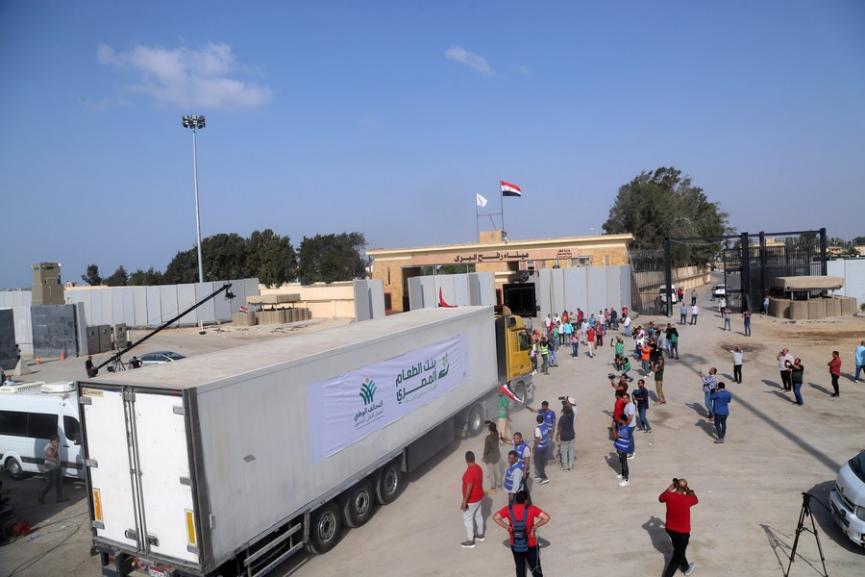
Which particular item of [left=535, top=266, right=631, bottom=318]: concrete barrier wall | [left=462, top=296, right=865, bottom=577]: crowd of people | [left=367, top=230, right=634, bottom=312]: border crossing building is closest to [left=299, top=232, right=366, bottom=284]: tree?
[left=367, top=230, right=634, bottom=312]: border crossing building

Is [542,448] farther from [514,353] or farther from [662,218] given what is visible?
[662,218]

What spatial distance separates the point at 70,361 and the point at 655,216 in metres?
59.0

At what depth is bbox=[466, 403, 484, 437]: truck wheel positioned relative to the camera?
565 inches

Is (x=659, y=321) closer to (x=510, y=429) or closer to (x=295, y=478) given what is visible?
(x=510, y=429)

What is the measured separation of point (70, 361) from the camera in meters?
32.8

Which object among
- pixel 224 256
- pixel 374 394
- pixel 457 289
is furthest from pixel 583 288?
pixel 224 256

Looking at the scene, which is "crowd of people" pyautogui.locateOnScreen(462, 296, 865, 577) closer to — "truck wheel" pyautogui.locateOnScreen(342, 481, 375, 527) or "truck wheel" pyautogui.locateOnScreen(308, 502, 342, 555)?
"truck wheel" pyautogui.locateOnScreen(342, 481, 375, 527)

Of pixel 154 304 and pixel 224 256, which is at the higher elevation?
pixel 224 256

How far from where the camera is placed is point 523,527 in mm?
6934

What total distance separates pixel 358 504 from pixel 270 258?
77.1m

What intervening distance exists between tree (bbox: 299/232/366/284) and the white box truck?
83165mm

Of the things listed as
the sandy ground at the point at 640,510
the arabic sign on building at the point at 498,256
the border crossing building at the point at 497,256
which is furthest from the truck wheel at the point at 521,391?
the arabic sign on building at the point at 498,256

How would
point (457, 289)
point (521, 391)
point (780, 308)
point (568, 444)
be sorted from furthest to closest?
point (457, 289), point (780, 308), point (521, 391), point (568, 444)

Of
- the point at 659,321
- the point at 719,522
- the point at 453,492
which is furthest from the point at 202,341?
the point at 719,522
